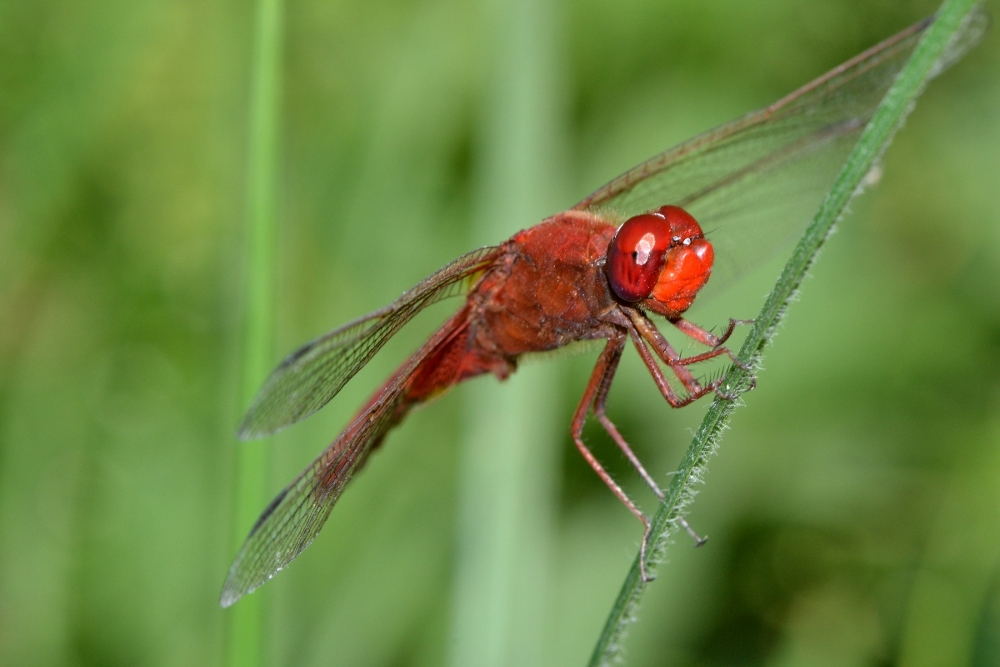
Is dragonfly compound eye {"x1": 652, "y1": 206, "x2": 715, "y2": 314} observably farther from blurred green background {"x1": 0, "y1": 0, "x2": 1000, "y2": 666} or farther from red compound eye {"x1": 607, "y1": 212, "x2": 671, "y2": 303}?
blurred green background {"x1": 0, "y1": 0, "x2": 1000, "y2": 666}

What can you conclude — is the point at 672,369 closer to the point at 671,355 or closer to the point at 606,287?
the point at 671,355

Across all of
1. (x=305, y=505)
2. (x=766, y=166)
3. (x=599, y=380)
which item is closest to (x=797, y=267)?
(x=599, y=380)

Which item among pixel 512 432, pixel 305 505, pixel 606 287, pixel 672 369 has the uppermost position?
pixel 305 505

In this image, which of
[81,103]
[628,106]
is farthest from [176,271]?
[628,106]

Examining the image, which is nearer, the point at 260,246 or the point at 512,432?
the point at 260,246

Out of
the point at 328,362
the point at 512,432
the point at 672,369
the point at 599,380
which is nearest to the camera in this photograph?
the point at 672,369

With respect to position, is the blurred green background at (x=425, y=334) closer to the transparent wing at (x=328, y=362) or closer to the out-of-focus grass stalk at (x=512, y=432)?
the out-of-focus grass stalk at (x=512, y=432)

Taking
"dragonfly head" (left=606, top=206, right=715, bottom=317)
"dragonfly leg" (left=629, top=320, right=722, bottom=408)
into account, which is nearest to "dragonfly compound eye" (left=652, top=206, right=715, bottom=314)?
"dragonfly head" (left=606, top=206, right=715, bottom=317)

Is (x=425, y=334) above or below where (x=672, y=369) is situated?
below
